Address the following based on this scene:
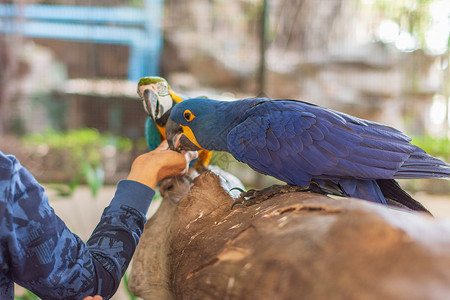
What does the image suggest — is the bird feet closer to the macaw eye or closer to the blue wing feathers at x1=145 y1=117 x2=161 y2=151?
the macaw eye

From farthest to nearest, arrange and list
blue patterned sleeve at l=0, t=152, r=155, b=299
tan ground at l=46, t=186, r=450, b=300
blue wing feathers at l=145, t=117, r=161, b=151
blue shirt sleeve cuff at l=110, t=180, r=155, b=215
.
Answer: tan ground at l=46, t=186, r=450, b=300
blue wing feathers at l=145, t=117, r=161, b=151
blue shirt sleeve cuff at l=110, t=180, r=155, b=215
blue patterned sleeve at l=0, t=152, r=155, b=299

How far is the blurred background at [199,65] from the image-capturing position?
2775mm

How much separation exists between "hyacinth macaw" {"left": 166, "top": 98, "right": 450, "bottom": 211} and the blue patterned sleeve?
303 mm

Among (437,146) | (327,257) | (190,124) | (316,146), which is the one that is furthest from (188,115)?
(437,146)

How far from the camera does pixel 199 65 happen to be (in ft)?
10.4

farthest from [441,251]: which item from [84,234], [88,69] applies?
[88,69]

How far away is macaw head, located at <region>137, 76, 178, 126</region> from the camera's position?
988 mm

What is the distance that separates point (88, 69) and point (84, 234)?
62.4 inches

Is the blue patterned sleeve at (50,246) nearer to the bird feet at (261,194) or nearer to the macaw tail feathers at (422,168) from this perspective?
the bird feet at (261,194)

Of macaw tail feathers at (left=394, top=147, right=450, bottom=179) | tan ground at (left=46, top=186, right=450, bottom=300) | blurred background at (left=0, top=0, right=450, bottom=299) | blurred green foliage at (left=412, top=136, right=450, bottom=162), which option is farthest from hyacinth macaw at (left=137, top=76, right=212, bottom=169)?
blurred green foliage at (left=412, top=136, right=450, bottom=162)

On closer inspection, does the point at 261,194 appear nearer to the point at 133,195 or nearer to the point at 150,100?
the point at 133,195

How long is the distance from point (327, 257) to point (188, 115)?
A: 602 mm

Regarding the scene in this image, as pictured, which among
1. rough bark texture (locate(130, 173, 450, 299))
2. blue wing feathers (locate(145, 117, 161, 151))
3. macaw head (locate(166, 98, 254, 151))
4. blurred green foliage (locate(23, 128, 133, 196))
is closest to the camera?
rough bark texture (locate(130, 173, 450, 299))

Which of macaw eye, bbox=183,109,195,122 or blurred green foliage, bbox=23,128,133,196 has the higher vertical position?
macaw eye, bbox=183,109,195,122
